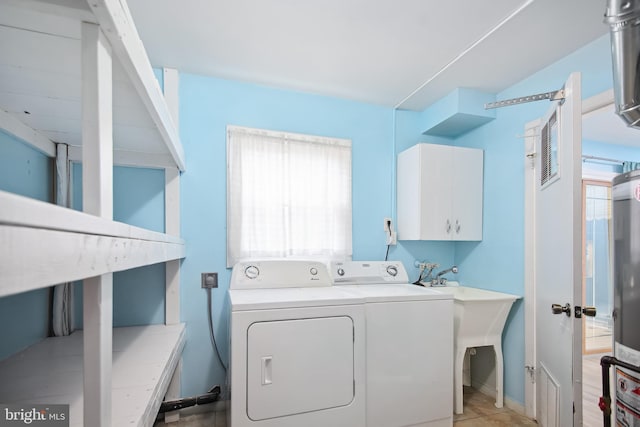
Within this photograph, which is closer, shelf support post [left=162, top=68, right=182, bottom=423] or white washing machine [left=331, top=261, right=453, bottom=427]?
white washing machine [left=331, top=261, right=453, bottom=427]

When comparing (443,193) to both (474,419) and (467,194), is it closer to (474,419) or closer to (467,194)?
(467,194)

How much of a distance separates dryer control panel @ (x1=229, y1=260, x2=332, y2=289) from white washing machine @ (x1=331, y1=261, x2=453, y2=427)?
43cm

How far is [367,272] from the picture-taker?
240 centimetres

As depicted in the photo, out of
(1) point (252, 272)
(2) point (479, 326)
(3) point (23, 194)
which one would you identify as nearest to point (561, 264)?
(2) point (479, 326)

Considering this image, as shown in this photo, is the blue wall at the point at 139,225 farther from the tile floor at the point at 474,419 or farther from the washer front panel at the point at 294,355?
the washer front panel at the point at 294,355

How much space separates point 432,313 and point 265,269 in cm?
115

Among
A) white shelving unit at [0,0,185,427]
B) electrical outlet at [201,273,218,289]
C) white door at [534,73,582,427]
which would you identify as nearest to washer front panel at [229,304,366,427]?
white shelving unit at [0,0,185,427]

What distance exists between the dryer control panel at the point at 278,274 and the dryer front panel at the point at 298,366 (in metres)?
0.50

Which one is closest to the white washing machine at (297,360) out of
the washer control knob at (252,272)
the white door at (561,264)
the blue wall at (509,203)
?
the washer control knob at (252,272)

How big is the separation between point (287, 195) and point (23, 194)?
5.02 ft

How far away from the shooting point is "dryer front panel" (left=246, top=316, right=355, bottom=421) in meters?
1.52

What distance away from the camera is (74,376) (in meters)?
1.18

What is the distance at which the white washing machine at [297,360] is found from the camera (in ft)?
4.95

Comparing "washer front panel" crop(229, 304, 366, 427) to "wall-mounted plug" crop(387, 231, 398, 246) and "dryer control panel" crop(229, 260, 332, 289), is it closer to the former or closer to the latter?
"dryer control panel" crop(229, 260, 332, 289)
